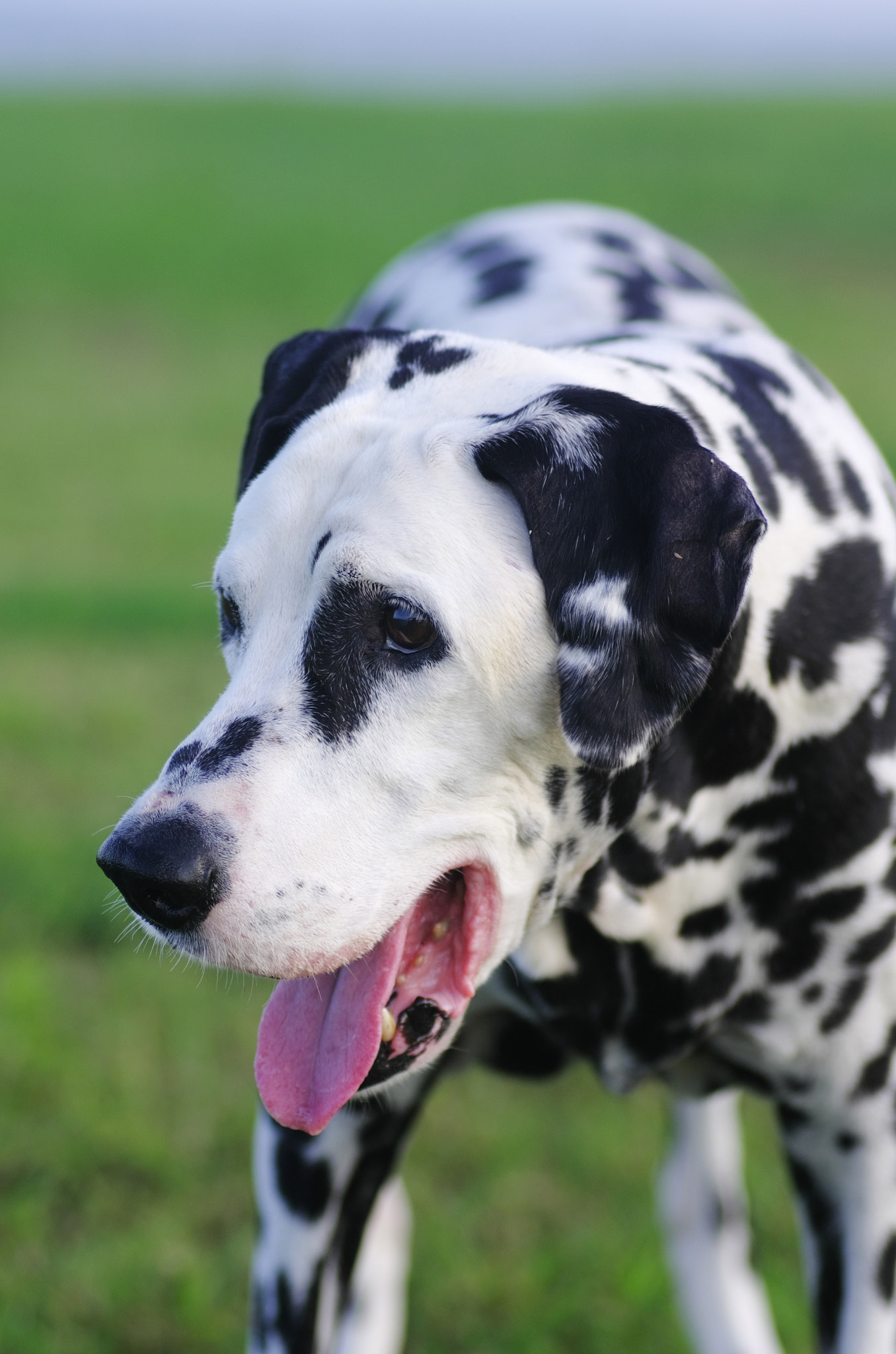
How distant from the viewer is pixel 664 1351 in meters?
3.54

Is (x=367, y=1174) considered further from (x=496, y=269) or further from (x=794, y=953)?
(x=496, y=269)

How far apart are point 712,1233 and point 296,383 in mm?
2256

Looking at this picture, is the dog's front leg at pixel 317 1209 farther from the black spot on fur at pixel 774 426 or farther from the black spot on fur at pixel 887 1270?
the black spot on fur at pixel 774 426

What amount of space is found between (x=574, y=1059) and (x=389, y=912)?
2.84 ft

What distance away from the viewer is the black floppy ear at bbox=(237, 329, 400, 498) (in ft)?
8.09

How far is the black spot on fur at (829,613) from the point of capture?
2424 millimetres

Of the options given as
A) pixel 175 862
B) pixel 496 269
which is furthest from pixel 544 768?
pixel 496 269

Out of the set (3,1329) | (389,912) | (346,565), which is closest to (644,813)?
(389,912)

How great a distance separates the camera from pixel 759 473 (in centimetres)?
246

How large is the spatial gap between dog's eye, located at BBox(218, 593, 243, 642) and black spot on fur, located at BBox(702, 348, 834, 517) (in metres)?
0.88

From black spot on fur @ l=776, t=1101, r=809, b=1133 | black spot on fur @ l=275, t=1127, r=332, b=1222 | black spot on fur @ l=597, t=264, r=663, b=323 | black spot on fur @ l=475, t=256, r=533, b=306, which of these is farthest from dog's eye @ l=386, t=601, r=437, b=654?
black spot on fur @ l=475, t=256, r=533, b=306

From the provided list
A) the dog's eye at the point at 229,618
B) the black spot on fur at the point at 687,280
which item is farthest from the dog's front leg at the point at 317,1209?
the black spot on fur at the point at 687,280

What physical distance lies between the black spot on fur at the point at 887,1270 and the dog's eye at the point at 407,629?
1.40 meters

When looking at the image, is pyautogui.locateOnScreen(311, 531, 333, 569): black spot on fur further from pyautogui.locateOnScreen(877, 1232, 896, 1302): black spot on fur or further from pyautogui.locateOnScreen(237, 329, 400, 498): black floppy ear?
pyautogui.locateOnScreen(877, 1232, 896, 1302): black spot on fur
